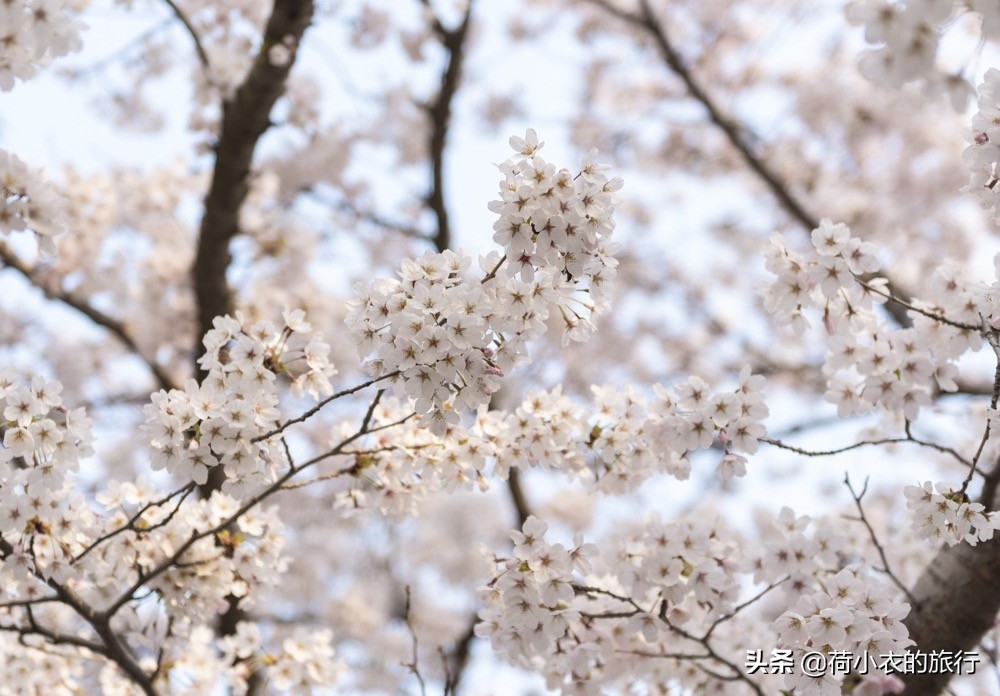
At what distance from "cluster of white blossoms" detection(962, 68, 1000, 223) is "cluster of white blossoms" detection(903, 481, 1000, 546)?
2.51ft

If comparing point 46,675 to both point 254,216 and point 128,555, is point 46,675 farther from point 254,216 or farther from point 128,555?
point 254,216

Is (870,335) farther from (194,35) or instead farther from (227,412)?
(194,35)

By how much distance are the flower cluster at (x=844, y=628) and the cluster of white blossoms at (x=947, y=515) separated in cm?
24

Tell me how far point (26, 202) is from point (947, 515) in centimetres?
258

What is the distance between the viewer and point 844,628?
240 cm

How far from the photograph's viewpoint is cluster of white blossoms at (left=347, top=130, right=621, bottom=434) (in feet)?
7.15

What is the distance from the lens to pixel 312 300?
731 centimetres

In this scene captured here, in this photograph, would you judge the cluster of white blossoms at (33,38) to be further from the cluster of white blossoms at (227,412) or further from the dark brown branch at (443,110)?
the dark brown branch at (443,110)

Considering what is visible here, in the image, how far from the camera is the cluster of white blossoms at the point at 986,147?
7.29 feet

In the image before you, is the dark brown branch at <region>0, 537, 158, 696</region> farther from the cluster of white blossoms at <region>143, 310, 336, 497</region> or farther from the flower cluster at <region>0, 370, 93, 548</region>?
the cluster of white blossoms at <region>143, 310, 336, 497</region>

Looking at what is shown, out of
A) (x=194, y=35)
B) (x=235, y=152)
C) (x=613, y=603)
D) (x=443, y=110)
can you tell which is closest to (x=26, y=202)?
(x=613, y=603)

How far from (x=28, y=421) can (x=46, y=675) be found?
1382 mm

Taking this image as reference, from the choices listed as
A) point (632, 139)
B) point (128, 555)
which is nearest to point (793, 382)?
point (632, 139)

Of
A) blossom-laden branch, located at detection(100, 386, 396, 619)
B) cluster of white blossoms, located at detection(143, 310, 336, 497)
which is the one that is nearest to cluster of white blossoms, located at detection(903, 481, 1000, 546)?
blossom-laden branch, located at detection(100, 386, 396, 619)
